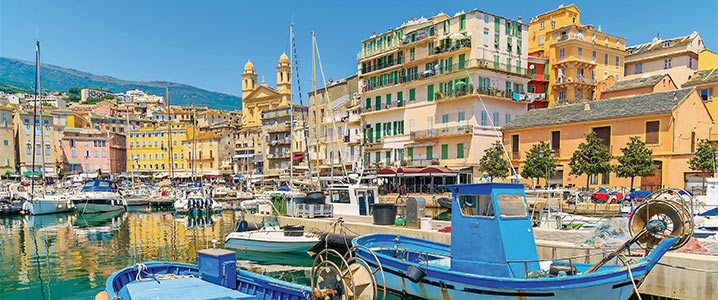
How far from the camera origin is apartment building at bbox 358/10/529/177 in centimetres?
4675

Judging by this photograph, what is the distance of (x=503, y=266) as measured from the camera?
36.8ft

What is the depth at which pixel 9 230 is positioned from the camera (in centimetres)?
3469

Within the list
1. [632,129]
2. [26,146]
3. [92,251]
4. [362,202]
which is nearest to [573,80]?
[632,129]

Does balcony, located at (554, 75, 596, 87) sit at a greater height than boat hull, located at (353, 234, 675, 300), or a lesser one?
greater

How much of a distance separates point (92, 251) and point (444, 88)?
117 ft

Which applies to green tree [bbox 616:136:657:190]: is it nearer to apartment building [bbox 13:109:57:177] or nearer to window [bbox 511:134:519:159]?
window [bbox 511:134:519:159]

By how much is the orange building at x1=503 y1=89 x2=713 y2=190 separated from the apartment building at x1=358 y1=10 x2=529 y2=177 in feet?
14.8

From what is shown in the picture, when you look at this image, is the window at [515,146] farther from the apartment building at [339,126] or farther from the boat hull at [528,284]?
the boat hull at [528,284]

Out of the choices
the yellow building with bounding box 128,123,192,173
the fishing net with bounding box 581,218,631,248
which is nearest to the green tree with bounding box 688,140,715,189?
the fishing net with bounding box 581,218,631,248

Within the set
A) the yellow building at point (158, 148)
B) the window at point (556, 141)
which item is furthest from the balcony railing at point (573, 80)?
the yellow building at point (158, 148)

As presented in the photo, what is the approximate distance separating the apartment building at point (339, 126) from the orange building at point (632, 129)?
2172 centimetres

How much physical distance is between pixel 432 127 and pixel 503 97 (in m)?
7.96

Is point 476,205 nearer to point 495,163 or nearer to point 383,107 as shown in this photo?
point 495,163

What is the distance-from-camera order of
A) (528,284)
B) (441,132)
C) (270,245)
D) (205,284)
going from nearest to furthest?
(528,284), (205,284), (270,245), (441,132)
